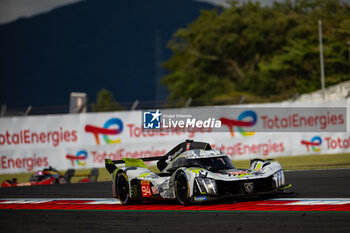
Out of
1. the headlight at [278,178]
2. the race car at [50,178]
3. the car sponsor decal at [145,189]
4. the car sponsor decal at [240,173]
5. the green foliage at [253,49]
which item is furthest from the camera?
the green foliage at [253,49]

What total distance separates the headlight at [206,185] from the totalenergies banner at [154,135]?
13.4 metres

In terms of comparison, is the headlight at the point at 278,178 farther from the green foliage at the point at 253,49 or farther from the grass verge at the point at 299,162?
the green foliage at the point at 253,49

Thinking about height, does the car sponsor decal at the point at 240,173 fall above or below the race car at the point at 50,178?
above

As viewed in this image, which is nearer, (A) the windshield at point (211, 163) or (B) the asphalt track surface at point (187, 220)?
(B) the asphalt track surface at point (187, 220)

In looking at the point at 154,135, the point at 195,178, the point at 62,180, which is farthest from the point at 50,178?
the point at 195,178

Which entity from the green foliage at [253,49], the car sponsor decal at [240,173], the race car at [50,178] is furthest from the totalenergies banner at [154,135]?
the green foliage at [253,49]

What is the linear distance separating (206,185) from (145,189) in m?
1.79

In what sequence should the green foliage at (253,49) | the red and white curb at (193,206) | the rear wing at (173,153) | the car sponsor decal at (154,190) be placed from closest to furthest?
the red and white curb at (193,206)
the car sponsor decal at (154,190)
the rear wing at (173,153)
the green foliage at (253,49)

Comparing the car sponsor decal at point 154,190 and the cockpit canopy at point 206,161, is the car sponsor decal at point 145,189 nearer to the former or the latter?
the car sponsor decal at point 154,190

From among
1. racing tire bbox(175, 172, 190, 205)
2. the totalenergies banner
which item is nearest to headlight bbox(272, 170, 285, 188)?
racing tire bbox(175, 172, 190, 205)

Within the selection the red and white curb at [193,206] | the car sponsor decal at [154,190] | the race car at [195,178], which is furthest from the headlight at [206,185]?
the car sponsor decal at [154,190]

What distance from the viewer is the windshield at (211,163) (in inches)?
430

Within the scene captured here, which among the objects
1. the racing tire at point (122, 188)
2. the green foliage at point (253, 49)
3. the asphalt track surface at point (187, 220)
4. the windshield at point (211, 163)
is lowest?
the asphalt track surface at point (187, 220)

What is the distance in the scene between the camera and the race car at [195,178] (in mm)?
10125
